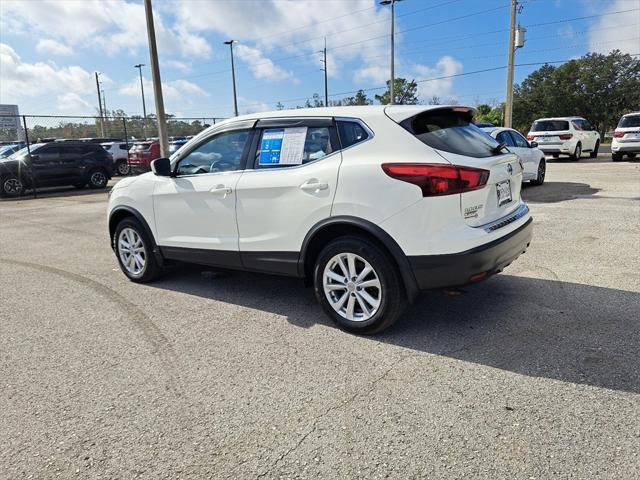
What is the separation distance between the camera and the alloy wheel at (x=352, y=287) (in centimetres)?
377

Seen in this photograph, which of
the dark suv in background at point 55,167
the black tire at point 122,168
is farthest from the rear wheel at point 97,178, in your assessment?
the black tire at point 122,168

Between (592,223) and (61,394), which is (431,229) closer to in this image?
(61,394)

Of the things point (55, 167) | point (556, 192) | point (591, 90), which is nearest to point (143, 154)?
point (55, 167)

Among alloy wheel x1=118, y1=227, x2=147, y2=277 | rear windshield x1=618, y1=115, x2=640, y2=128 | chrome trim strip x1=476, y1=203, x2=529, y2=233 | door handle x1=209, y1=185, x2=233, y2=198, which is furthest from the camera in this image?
rear windshield x1=618, y1=115, x2=640, y2=128

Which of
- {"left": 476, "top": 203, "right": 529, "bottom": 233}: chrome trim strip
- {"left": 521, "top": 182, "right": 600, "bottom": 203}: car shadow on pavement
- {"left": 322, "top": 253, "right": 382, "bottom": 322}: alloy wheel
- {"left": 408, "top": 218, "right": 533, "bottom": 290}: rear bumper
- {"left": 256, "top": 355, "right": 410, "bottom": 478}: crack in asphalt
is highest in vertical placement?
{"left": 476, "top": 203, "right": 529, "bottom": 233}: chrome trim strip

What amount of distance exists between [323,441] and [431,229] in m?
1.62

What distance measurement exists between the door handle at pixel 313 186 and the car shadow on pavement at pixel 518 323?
1.15 meters

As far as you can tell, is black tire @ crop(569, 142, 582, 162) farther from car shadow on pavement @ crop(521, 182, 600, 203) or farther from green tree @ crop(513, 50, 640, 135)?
green tree @ crop(513, 50, 640, 135)

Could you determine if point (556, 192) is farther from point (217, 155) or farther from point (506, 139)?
point (217, 155)

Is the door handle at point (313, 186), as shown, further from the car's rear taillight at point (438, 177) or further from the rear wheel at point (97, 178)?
the rear wheel at point (97, 178)

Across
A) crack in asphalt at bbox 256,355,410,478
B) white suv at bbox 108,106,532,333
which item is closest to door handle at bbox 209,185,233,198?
white suv at bbox 108,106,532,333

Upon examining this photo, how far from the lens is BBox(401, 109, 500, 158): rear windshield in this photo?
12.0 feet

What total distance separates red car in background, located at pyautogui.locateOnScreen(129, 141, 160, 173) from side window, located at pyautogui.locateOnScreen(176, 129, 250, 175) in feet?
60.0

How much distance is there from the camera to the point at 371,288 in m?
3.80
